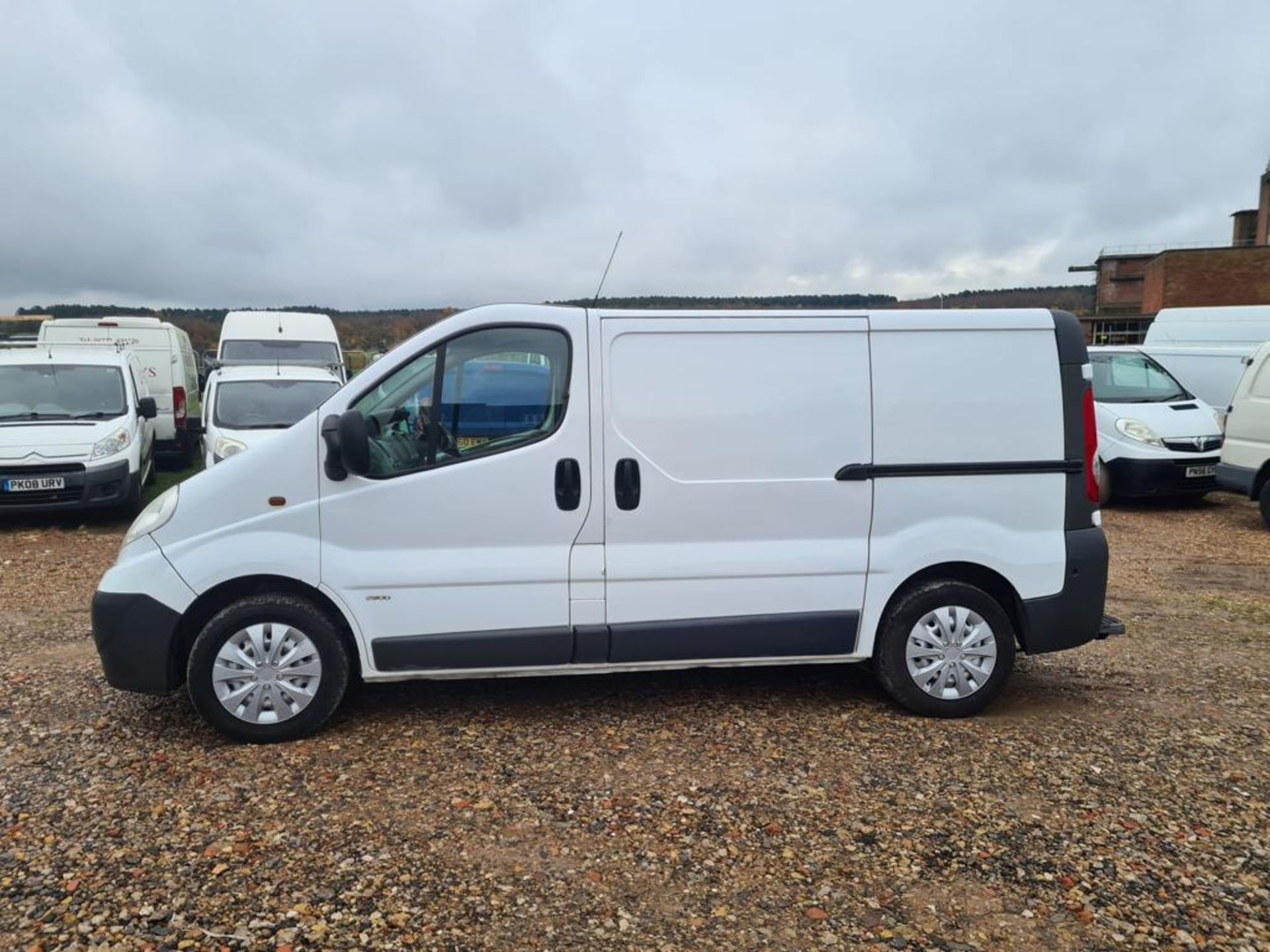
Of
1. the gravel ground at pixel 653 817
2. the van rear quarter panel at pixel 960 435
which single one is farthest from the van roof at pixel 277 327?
the van rear quarter panel at pixel 960 435

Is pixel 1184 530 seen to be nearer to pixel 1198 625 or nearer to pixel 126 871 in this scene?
pixel 1198 625

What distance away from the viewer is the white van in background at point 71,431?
9.70 meters

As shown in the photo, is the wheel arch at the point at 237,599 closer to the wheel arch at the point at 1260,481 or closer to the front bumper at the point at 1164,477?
the wheel arch at the point at 1260,481

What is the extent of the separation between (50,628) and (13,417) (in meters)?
4.76

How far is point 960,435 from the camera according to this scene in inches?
186

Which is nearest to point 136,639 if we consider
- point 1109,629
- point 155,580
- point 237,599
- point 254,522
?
point 155,580

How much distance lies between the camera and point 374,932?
305 cm

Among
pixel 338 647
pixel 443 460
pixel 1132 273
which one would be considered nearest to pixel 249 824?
pixel 338 647

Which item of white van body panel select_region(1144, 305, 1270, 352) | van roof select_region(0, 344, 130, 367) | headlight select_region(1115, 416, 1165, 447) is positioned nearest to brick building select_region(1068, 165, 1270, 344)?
white van body panel select_region(1144, 305, 1270, 352)

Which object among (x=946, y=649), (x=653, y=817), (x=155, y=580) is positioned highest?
(x=155, y=580)

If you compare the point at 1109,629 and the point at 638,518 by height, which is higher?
the point at 638,518

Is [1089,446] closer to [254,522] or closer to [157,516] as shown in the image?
[254,522]

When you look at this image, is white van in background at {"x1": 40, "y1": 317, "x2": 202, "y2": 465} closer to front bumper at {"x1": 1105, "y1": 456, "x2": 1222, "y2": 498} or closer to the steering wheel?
the steering wheel

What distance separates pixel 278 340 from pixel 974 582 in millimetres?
13997
